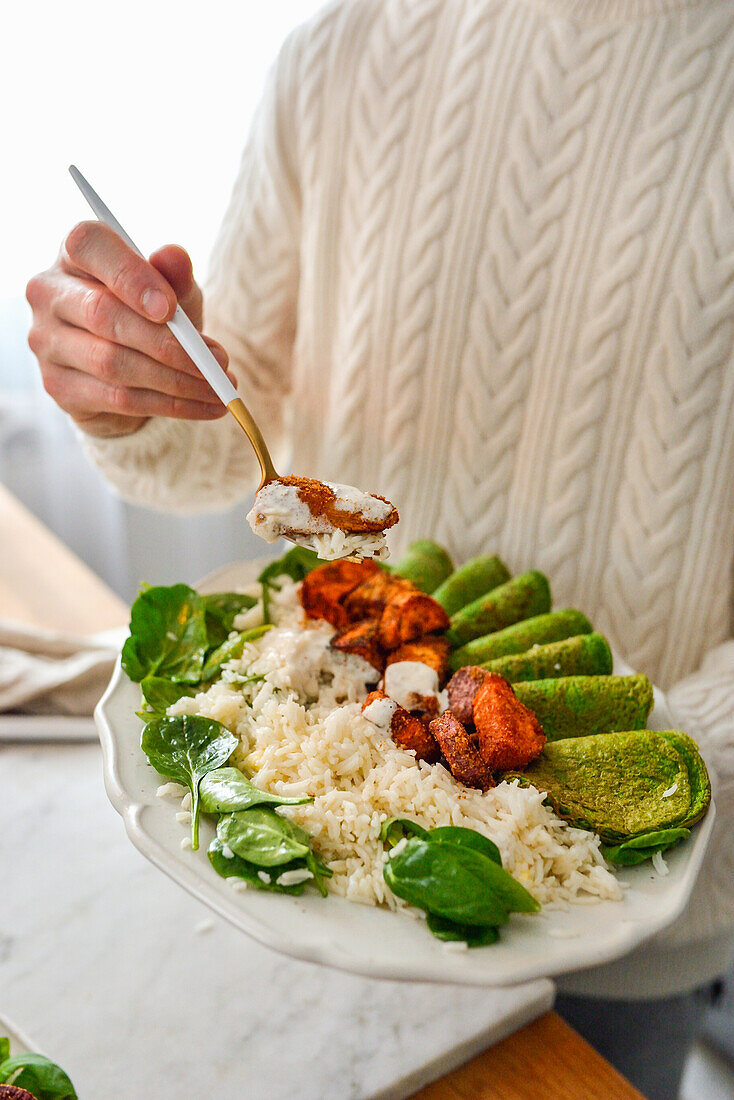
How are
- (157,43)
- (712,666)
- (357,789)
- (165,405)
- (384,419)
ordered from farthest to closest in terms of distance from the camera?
(157,43)
(384,419)
(712,666)
(165,405)
(357,789)

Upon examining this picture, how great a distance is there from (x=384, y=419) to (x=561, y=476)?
30 cm

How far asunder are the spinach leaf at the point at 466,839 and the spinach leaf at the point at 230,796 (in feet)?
0.37

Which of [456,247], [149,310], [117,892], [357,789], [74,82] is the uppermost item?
[74,82]

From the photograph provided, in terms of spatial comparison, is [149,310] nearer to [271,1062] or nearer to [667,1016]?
[271,1062]

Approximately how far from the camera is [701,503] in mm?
1150

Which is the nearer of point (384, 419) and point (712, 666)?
point (712, 666)

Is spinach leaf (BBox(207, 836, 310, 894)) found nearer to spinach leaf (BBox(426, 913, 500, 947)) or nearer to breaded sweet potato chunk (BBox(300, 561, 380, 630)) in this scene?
spinach leaf (BBox(426, 913, 500, 947))

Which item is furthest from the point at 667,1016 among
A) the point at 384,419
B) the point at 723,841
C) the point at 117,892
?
the point at 384,419

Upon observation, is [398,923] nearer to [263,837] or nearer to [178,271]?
[263,837]

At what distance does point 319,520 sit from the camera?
809 millimetres

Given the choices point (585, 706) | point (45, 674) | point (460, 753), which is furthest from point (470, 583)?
point (45, 674)

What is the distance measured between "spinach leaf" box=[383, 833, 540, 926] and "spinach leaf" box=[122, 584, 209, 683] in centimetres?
35

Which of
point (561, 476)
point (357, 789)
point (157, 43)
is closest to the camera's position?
point (357, 789)

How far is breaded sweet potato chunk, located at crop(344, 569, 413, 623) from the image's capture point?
1001 millimetres
